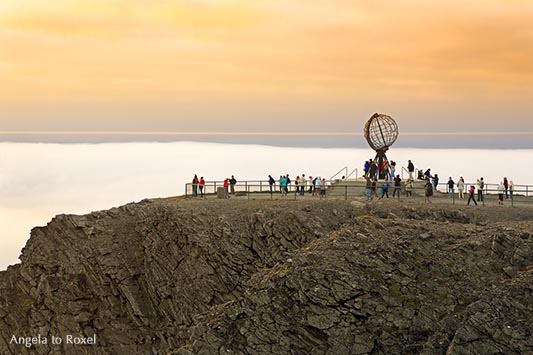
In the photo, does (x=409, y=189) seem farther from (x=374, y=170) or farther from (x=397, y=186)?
(x=374, y=170)

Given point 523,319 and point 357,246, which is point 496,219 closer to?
point 357,246

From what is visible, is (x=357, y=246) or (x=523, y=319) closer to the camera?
(x=523, y=319)

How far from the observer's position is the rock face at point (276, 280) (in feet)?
101

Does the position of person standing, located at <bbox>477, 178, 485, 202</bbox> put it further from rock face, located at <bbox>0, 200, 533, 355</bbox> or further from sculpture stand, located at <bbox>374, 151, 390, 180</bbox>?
sculpture stand, located at <bbox>374, 151, 390, 180</bbox>

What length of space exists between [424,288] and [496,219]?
16.1 meters

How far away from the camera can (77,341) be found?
46.4 m

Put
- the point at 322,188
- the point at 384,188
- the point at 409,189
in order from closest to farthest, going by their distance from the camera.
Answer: the point at 384,188, the point at 322,188, the point at 409,189

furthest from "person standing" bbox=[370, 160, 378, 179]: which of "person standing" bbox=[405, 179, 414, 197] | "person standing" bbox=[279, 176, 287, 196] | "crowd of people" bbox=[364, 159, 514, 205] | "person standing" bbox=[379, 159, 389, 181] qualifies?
"person standing" bbox=[279, 176, 287, 196]

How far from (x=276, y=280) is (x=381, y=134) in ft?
88.3

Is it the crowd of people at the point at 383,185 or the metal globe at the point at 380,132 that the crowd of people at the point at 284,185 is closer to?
the crowd of people at the point at 383,185

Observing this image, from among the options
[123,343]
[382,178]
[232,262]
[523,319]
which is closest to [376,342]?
[523,319]

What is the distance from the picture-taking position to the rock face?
30750mm

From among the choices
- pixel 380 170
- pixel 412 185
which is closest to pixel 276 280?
pixel 412 185

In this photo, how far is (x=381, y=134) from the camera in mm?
58312
